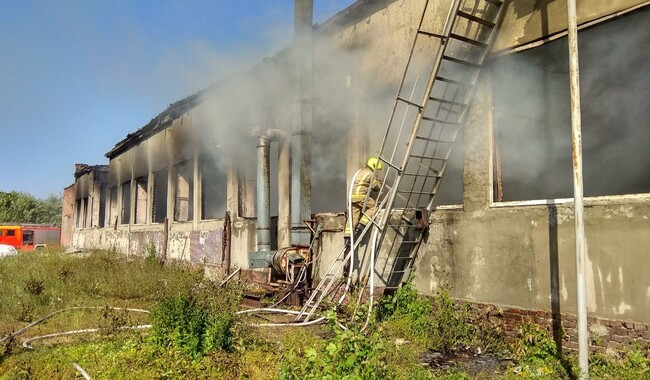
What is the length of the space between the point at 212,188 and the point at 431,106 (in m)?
9.13

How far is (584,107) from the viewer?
21.4ft

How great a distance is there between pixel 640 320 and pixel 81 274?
10083 millimetres

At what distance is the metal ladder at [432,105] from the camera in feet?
20.2

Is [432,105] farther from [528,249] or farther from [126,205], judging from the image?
[126,205]

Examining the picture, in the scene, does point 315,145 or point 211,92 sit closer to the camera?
point 315,145

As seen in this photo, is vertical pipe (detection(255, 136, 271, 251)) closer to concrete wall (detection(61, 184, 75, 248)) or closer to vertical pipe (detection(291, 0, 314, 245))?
vertical pipe (detection(291, 0, 314, 245))

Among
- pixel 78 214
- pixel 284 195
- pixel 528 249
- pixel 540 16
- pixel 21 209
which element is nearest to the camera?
→ pixel 528 249

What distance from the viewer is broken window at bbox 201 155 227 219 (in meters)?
13.8

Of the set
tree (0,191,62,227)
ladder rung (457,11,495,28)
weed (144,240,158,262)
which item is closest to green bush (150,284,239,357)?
ladder rung (457,11,495,28)

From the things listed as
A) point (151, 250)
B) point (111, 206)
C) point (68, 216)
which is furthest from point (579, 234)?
point (68, 216)

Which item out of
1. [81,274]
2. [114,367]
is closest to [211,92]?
[81,274]

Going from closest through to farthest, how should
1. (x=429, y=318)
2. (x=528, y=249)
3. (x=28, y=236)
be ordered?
(x=528, y=249) → (x=429, y=318) → (x=28, y=236)

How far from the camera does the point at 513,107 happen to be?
645 cm

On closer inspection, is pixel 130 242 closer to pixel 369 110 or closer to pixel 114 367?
pixel 369 110
